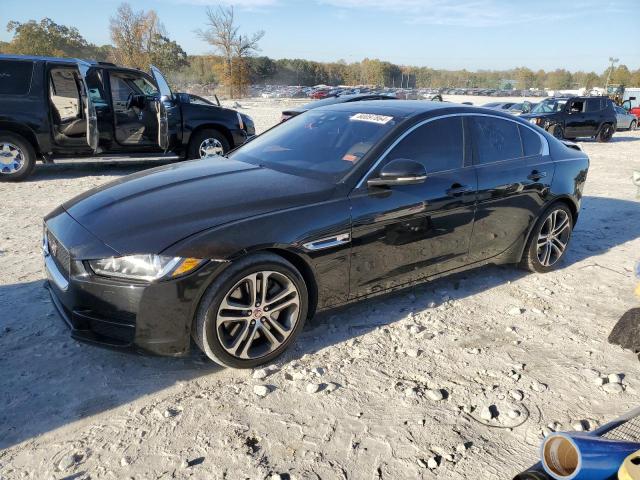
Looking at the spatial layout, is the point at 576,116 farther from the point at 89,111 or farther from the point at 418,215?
the point at 418,215

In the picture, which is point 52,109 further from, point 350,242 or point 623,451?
point 623,451

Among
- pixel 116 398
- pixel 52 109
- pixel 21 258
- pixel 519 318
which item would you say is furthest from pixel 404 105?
pixel 52 109

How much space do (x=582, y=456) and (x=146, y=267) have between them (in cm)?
220

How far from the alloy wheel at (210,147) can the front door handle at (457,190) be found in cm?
647

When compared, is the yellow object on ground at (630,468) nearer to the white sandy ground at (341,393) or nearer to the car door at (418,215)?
the white sandy ground at (341,393)

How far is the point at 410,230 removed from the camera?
12.1 feet

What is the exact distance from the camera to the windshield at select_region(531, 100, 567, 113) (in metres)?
17.9

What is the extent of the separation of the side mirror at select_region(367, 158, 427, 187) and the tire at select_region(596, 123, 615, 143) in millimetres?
17908

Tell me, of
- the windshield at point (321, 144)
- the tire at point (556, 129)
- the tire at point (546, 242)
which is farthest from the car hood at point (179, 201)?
the tire at point (556, 129)

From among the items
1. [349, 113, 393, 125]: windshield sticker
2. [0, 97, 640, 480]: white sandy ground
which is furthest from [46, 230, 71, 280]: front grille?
[349, 113, 393, 125]: windshield sticker

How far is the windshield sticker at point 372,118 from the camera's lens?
386 centimetres

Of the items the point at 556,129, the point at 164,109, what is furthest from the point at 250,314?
the point at 556,129

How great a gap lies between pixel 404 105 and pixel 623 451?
316 centimetres

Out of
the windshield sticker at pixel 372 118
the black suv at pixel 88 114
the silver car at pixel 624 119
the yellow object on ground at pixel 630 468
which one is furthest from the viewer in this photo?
the silver car at pixel 624 119
